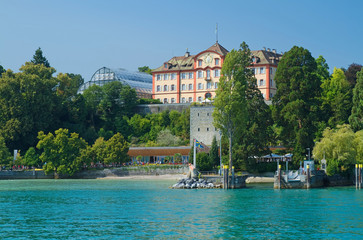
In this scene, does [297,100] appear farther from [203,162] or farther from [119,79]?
[119,79]

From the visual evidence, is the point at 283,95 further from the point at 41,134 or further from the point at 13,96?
the point at 13,96

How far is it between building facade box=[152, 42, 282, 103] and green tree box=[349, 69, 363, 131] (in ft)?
102

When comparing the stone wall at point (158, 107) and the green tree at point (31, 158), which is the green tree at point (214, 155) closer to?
the stone wall at point (158, 107)

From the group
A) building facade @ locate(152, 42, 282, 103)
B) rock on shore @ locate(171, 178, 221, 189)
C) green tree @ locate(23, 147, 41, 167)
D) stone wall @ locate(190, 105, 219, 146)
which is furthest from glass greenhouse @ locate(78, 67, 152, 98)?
rock on shore @ locate(171, 178, 221, 189)

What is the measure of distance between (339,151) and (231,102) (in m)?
11.4

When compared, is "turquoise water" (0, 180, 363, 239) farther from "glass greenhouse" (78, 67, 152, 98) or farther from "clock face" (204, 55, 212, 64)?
"glass greenhouse" (78, 67, 152, 98)

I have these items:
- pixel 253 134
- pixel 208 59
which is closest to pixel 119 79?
pixel 208 59

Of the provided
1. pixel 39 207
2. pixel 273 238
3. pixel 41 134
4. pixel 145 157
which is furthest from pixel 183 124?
pixel 273 238

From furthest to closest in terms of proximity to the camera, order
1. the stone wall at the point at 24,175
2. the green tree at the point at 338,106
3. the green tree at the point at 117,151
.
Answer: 1. the green tree at the point at 117,151
2. the stone wall at the point at 24,175
3. the green tree at the point at 338,106

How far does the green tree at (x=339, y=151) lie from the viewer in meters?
56.7

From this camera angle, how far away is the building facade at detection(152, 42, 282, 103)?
94.9 metres

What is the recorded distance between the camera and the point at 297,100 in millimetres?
63938

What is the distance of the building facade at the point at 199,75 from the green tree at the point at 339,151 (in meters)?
35.0

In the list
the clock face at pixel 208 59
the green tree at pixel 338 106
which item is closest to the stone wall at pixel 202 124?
the green tree at pixel 338 106
